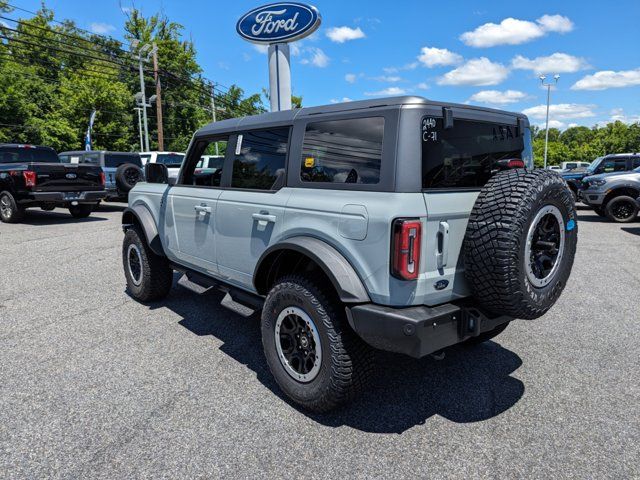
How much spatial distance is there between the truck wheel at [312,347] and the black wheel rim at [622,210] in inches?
487

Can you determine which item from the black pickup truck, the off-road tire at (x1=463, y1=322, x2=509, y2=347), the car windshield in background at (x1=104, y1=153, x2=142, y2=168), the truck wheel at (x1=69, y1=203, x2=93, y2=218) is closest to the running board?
the off-road tire at (x1=463, y1=322, x2=509, y2=347)

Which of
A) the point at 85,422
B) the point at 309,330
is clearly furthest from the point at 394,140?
the point at 85,422

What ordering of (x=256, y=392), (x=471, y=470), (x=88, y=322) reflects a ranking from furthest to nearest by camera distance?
(x=88, y=322) → (x=256, y=392) → (x=471, y=470)

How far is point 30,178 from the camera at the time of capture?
10594 mm

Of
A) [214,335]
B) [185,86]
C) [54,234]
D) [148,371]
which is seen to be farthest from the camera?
[185,86]

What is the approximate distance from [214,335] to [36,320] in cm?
200

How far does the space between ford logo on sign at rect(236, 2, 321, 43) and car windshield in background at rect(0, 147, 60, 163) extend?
6.56 m

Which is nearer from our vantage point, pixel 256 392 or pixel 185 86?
pixel 256 392

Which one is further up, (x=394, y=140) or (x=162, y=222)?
(x=394, y=140)

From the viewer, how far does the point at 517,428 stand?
8.64ft

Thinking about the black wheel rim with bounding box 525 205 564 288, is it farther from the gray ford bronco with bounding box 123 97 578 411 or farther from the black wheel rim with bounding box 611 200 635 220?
the black wheel rim with bounding box 611 200 635 220

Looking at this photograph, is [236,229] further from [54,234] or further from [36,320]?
[54,234]

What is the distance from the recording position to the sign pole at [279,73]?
1112cm

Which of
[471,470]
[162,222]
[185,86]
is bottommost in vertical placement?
[471,470]
